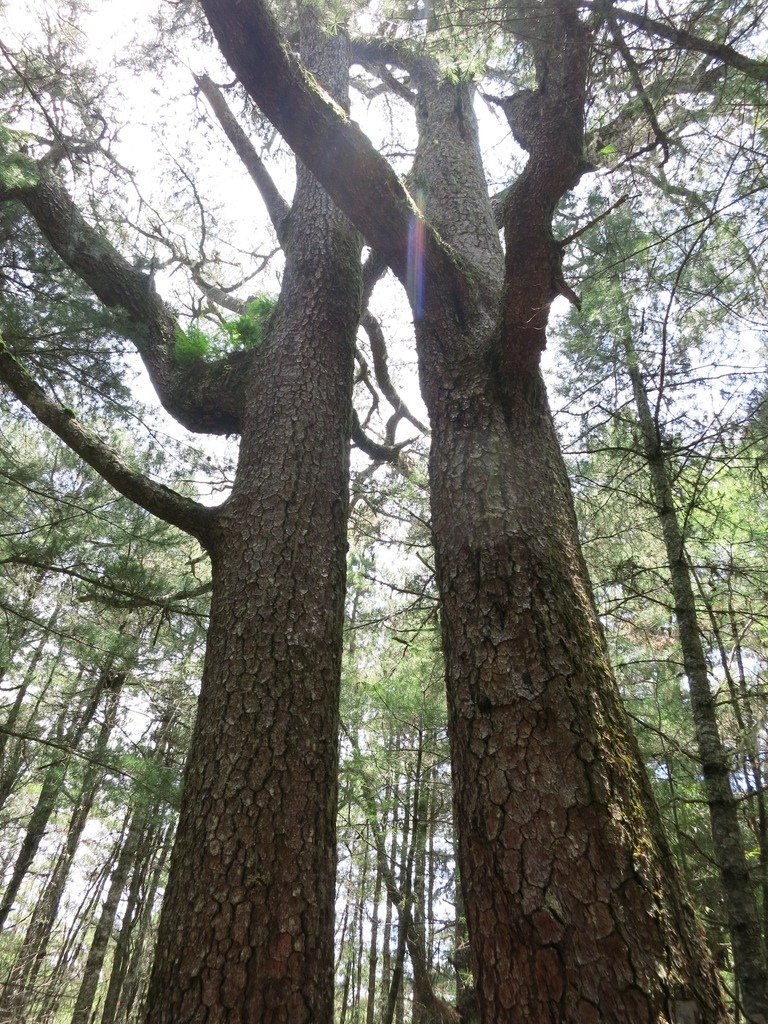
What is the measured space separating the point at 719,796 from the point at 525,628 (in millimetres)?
1896

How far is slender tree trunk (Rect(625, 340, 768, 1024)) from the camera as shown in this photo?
8.25 feet

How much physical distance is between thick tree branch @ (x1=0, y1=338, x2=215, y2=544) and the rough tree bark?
Answer: 123cm

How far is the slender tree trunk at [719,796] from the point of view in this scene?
8.25 ft

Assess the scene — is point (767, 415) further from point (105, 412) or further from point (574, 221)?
point (105, 412)

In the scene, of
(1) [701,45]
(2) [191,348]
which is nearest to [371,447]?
(2) [191,348]

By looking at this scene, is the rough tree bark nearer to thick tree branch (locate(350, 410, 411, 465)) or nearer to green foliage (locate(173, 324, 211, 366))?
green foliage (locate(173, 324, 211, 366))

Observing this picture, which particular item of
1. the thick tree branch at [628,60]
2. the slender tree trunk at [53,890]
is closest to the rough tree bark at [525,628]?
the thick tree branch at [628,60]

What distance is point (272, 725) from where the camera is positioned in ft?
7.13

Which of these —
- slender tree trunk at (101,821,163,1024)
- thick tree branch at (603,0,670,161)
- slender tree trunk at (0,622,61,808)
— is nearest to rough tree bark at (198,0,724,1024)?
thick tree branch at (603,0,670,161)

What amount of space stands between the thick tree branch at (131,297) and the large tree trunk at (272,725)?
1.71 feet

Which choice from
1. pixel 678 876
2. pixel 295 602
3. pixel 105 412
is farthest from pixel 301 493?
pixel 105 412

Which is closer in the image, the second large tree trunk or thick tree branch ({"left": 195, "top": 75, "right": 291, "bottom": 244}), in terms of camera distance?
the second large tree trunk

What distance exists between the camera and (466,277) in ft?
9.36

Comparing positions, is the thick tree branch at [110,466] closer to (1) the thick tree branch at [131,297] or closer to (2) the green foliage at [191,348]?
(1) the thick tree branch at [131,297]
